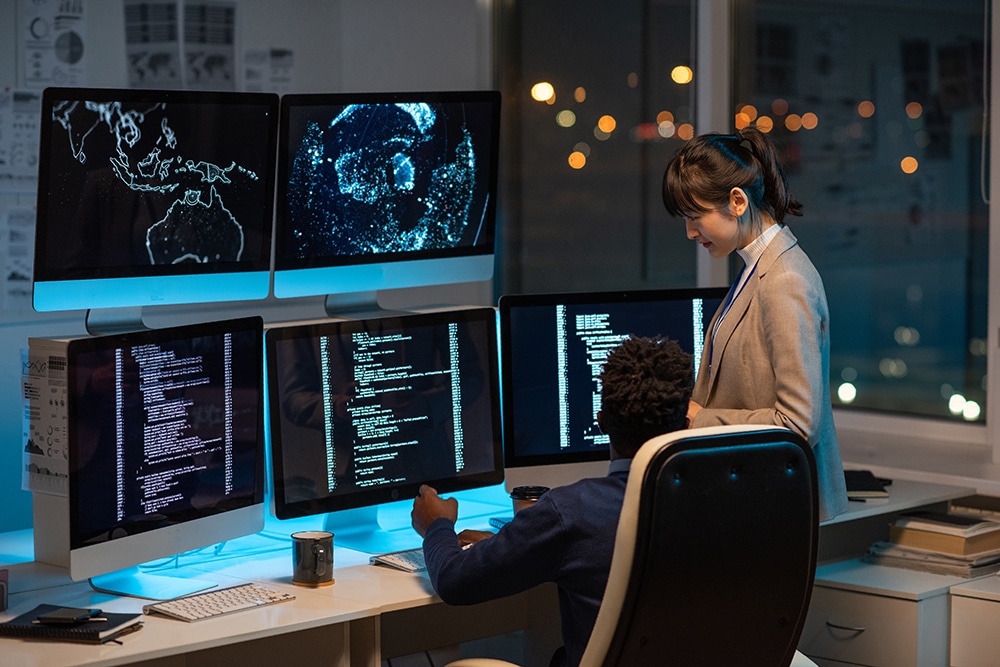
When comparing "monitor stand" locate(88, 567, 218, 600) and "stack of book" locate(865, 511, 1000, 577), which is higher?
"monitor stand" locate(88, 567, 218, 600)

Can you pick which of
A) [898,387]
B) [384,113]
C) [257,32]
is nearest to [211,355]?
[384,113]

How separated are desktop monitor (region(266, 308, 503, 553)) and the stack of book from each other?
1021 mm

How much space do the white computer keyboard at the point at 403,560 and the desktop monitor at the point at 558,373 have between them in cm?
38

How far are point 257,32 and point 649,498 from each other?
2815mm

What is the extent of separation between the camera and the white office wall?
357cm

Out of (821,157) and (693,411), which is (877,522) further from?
(821,157)

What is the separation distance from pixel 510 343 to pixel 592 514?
0.94 metres

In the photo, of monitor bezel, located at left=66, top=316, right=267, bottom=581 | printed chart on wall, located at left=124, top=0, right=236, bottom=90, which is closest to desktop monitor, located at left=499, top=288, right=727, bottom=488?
monitor bezel, located at left=66, top=316, right=267, bottom=581

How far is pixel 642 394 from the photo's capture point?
6.32ft

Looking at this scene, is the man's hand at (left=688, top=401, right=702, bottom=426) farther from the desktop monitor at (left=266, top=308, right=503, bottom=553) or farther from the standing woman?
the desktop monitor at (left=266, top=308, right=503, bottom=553)

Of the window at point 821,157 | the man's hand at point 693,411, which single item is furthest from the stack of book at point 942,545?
the man's hand at point 693,411

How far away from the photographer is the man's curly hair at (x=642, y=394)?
1924 millimetres

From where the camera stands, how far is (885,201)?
13.3 ft

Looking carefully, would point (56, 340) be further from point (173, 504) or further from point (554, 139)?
point (554, 139)
